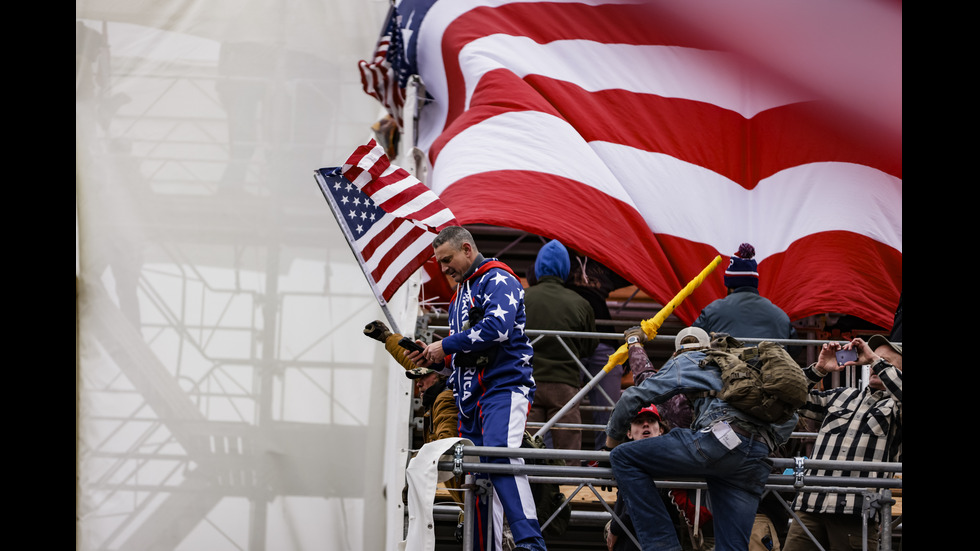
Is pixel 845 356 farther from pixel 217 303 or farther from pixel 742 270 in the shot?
pixel 217 303

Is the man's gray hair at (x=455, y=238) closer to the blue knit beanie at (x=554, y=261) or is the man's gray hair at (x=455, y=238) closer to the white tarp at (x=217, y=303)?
the blue knit beanie at (x=554, y=261)

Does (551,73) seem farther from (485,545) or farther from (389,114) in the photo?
(485,545)

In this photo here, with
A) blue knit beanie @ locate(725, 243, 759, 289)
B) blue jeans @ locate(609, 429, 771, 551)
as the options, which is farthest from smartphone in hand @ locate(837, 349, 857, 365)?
blue knit beanie @ locate(725, 243, 759, 289)

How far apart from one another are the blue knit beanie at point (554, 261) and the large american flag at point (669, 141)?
0.09 metres

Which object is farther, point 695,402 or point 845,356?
point 845,356

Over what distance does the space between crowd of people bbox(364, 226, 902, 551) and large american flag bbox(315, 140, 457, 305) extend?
78cm

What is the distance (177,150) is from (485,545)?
15.3 feet

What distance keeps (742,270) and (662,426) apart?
1.36 m

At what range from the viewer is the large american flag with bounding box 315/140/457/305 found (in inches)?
244

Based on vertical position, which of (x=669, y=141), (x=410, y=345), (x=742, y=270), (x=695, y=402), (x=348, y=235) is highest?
(x=669, y=141)

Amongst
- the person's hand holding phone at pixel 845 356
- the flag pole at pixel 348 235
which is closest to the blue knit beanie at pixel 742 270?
the person's hand holding phone at pixel 845 356

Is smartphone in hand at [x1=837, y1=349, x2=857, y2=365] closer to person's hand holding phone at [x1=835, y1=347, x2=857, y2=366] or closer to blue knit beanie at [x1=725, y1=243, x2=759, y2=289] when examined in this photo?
person's hand holding phone at [x1=835, y1=347, x2=857, y2=366]

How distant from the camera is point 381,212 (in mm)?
6281

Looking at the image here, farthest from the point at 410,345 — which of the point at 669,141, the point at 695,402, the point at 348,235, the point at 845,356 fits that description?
the point at 669,141
